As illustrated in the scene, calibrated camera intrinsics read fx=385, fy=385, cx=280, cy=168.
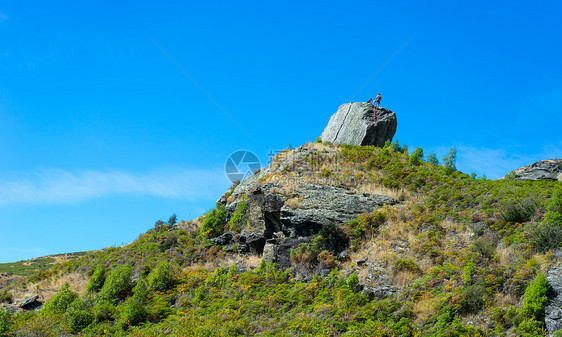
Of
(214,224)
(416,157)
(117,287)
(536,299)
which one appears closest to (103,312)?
(117,287)

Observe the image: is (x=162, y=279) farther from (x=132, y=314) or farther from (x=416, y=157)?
(x=416, y=157)

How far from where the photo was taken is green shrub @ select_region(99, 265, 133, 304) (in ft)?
73.7

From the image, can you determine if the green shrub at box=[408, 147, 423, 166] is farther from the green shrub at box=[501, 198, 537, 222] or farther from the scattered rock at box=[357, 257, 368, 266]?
the scattered rock at box=[357, 257, 368, 266]

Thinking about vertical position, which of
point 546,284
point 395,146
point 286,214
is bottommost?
point 546,284

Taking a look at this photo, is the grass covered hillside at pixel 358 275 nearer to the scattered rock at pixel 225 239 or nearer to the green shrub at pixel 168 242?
the green shrub at pixel 168 242

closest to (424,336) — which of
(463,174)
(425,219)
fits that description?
(425,219)

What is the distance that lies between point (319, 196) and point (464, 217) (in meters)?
8.63

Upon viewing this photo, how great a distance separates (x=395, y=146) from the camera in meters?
36.7

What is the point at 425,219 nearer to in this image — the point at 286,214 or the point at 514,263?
the point at 514,263

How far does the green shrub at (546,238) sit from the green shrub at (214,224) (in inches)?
757

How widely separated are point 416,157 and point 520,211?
12.1m

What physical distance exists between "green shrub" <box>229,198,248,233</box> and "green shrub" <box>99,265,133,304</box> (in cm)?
→ 724

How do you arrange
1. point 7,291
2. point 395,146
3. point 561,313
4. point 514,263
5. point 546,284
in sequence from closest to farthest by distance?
point 561,313
point 546,284
point 514,263
point 7,291
point 395,146

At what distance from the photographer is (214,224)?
28.1 m
